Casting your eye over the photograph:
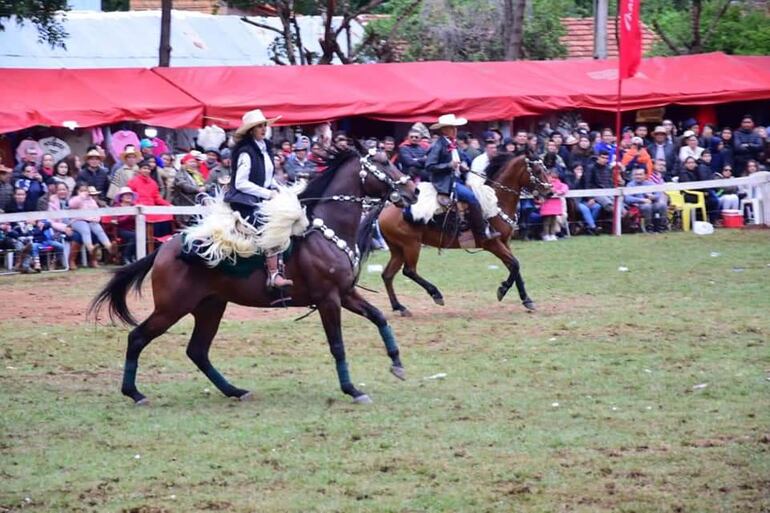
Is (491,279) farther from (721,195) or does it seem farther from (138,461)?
(138,461)

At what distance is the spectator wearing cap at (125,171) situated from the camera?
20.9 metres

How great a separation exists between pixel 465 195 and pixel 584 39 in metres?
22.9

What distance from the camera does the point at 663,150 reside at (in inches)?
1016

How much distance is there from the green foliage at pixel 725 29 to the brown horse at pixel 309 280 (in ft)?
79.1

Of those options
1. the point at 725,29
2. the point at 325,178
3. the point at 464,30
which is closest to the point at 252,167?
the point at 325,178

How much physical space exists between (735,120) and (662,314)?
1639 cm

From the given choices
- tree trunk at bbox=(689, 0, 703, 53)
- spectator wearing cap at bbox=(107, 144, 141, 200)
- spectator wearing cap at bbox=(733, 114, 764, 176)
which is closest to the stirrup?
spectator wearing cap at bbox=(107, 144, 141, 200)

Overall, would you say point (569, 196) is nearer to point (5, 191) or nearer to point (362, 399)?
point (5, 191)

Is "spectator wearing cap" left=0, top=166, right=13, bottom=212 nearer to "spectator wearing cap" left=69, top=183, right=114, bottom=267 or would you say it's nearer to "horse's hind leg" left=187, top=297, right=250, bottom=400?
"spectator wearing cap" left=69, top=183, right=114, bottom=267

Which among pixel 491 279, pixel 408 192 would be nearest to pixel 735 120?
pixel 491 279

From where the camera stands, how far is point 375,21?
35.5 metres

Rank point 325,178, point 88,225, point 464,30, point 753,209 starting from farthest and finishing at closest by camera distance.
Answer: point 464,30
point 753,209
point 88,225
point 325,178

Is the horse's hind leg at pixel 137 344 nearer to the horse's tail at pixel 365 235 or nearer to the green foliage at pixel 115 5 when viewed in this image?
the horse's tail at pixel 365 235

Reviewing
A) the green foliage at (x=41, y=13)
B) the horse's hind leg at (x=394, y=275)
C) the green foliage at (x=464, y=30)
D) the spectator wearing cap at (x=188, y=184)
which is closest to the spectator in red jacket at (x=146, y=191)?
the spectator wearing cap at (x=188, y=184)
